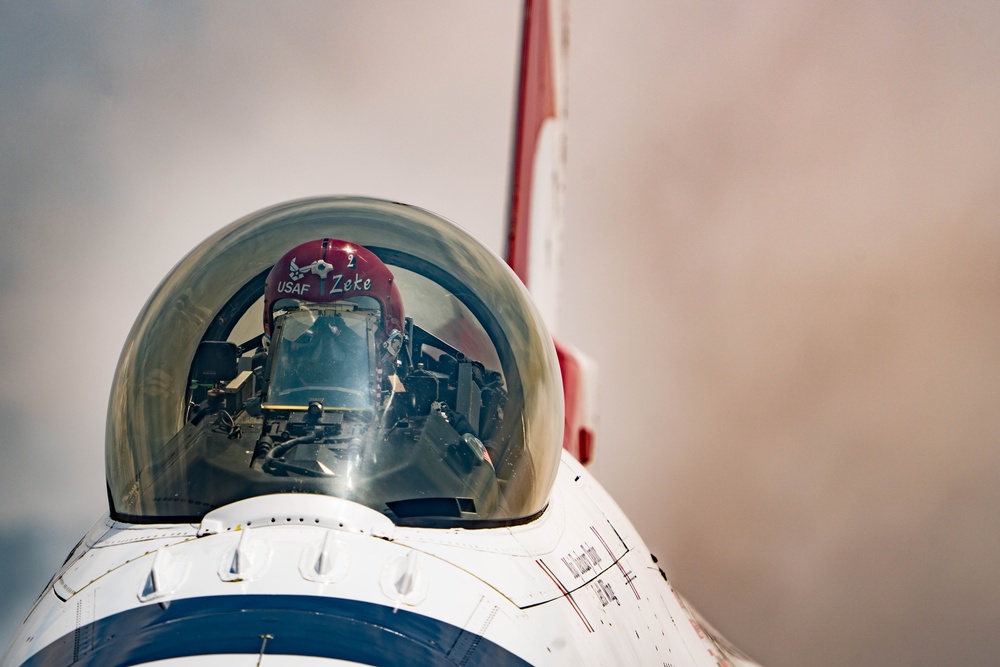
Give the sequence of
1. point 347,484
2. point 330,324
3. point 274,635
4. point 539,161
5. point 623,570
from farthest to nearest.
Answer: point 539,161, point 623,570, point 330,324, point 347,484, point 274,635

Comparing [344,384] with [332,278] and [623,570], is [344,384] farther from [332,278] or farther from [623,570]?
[623,570]

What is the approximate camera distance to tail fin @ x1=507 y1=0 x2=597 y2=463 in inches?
153

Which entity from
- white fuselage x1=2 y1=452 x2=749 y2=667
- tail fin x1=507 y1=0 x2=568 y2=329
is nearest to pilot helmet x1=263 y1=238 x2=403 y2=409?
white fuselage x1=2 y1=452 x2=749 y2=667

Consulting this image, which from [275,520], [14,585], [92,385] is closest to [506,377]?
[275,520]

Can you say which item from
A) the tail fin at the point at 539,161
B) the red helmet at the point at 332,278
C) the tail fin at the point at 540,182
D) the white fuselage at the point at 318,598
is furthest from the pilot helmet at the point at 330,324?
the tail fin at the point at 539,161

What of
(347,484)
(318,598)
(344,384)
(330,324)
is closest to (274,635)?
(318,598)

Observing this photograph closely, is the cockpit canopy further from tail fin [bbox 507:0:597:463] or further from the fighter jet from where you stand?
tail fin [bbox 507:0:597:463]

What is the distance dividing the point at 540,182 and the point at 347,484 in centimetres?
384

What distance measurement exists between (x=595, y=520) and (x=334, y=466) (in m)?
0.69

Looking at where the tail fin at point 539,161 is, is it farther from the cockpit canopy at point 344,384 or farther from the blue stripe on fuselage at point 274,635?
the blue stripe on fuselage at point 274,635

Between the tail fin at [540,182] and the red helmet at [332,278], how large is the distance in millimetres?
2202

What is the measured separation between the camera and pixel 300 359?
1.43 m

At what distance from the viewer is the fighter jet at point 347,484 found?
109cm

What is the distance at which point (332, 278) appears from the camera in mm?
1515
